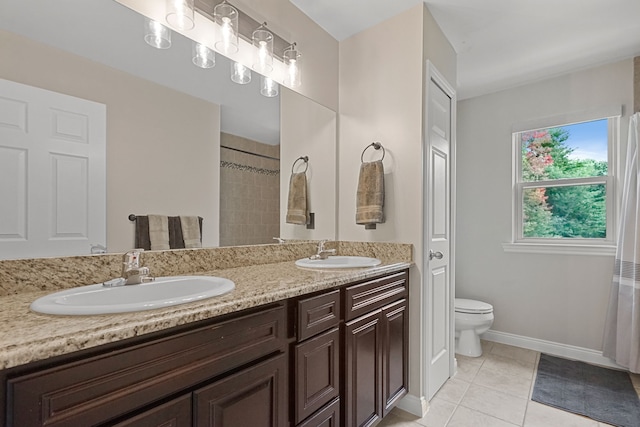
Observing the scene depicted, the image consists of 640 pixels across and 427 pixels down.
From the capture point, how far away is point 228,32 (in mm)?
1518

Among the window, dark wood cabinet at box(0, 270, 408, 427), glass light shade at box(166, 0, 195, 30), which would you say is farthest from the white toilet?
glass light shade at box(166, 0, 195, 30)

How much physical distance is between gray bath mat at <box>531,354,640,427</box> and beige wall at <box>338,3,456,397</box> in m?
0.91

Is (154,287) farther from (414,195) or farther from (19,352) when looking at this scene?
(414,195)

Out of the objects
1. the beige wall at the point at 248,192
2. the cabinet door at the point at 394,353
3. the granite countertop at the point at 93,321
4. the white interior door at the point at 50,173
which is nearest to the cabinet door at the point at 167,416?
the granite countertop at the point at 93,321

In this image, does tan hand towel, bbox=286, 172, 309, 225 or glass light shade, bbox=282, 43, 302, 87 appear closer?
glass light shade, bbox=282, 43, 302, 87

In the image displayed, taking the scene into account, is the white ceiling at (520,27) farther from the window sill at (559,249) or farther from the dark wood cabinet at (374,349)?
the dark wood cabinet at (374,349)

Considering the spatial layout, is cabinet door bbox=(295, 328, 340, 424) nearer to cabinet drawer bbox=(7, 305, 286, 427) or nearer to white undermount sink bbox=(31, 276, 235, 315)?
cabinet drawer bbox=(7, 305, 286, 427)

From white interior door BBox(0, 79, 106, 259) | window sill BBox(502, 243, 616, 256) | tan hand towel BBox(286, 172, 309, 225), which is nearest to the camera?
white interior door BBox(0, 79, 106, 259)

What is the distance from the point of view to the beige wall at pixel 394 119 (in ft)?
6.14

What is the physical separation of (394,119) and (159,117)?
132 cm

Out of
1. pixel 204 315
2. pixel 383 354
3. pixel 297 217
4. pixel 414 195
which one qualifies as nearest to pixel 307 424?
pixel 383 354

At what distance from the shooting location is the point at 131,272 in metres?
1.08

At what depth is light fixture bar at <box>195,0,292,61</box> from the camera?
145 cm

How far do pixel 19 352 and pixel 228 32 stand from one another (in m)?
1.47
